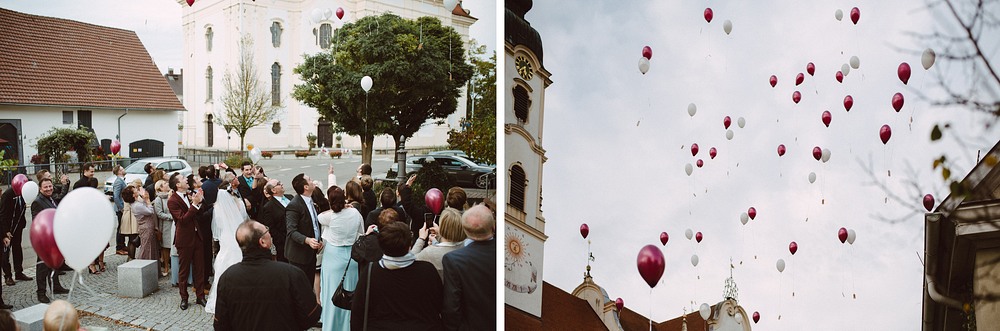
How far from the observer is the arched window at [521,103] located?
443cm

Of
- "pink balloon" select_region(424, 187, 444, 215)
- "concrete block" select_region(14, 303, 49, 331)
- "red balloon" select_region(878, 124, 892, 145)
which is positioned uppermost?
"red balloon" select_region(878, 124, 892, 145)

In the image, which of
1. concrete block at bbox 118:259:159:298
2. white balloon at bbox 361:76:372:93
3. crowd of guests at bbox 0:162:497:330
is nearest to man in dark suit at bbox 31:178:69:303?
Answer: crowd of guests at bbox 0:162:497:330

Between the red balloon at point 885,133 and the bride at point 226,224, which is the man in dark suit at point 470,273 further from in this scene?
the red balloon at point 885,133

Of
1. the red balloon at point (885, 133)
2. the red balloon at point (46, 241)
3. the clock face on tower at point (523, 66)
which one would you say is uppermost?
the clock face on tower at point (523, 66)

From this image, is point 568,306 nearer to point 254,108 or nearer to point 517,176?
point 517,176

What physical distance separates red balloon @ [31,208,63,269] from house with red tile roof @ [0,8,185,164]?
2.19 ft

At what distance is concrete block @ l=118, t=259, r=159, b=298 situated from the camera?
390 cm

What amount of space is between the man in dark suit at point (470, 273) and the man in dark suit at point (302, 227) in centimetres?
117

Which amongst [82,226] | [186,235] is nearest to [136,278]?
[186,235]

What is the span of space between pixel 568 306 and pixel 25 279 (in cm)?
293

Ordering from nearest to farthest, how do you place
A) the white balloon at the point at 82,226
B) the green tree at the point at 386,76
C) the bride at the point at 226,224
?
the white balloon at the point at 82,226, the green tree at the point at 386,76, the bride at the point at 226,224

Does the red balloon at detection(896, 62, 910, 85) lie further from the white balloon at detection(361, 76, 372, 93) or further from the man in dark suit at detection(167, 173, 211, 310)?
the man in dark suit at detection(167, 173, 211, 310)

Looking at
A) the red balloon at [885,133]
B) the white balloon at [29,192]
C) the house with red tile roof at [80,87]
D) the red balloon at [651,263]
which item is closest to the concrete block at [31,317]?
the white balloon at [29,192]

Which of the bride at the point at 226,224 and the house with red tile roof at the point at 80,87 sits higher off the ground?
the house with red tile roof at the point at 80,87
